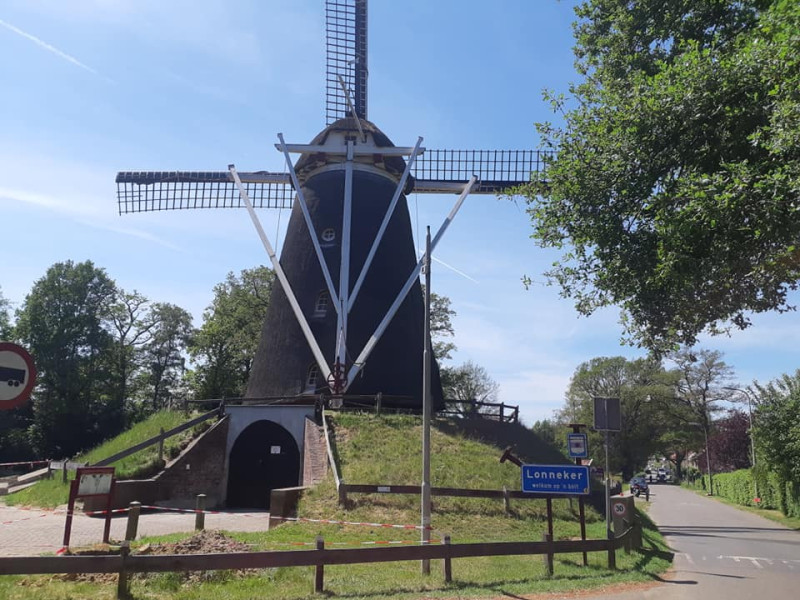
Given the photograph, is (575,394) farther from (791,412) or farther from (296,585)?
(296,585)

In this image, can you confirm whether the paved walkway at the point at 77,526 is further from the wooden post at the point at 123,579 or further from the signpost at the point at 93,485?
the wooden post at the point at 123,579

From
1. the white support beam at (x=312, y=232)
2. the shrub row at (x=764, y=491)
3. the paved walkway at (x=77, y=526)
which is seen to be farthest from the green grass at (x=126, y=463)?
the shrub row at (x=764, y=491)

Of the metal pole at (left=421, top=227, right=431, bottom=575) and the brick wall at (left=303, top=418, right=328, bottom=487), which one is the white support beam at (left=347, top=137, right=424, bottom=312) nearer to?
the brick wall at (left=303, top=418, right=328, bottom=487)

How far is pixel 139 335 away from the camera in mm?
53438

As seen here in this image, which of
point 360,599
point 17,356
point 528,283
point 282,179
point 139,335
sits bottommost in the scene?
point 360,599

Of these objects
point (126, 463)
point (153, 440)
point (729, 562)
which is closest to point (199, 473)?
point (153, 440)

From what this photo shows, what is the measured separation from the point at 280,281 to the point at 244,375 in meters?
23.1

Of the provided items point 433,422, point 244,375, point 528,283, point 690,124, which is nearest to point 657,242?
point 690,124

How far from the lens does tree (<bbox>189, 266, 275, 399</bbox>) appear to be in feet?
149

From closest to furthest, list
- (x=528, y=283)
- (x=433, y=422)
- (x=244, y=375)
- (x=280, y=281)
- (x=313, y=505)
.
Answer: (x=528, y=283) < (x=313, y=505) < (x=433, y=422) < (x=280, y=281) < (x=244, y=375)

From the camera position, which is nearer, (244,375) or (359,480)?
(359,480)

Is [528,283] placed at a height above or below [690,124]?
below

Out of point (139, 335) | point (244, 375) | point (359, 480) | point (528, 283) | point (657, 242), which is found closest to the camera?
point (657, 242)

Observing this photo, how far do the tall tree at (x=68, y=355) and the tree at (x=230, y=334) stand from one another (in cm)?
744
